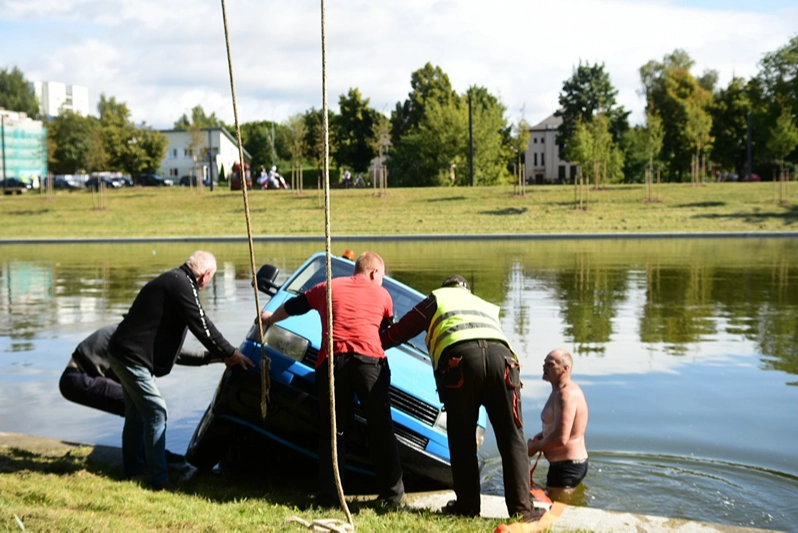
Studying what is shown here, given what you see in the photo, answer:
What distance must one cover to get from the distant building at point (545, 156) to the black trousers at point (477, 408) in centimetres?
10992

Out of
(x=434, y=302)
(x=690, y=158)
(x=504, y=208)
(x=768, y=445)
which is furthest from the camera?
(x=690, y=158)

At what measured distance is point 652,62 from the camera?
9494 cm

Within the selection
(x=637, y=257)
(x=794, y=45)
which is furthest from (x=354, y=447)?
(x=794, y=45)

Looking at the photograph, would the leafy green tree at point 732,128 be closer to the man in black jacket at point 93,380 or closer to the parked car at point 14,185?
the parked car at point 14,185

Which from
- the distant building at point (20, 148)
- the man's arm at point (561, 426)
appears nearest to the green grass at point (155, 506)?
the man's arm at point (561, 426)

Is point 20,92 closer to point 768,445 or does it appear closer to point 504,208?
point 504,208

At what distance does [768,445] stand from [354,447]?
354cm

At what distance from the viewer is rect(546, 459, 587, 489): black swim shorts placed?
6.24 meters

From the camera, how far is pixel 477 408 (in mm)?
5457

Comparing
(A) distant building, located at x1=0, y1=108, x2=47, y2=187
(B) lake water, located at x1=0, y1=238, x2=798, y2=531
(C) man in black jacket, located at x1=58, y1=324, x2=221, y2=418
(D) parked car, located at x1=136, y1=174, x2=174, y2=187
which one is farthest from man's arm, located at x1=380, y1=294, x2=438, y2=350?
(A) distant building, located at x1=0, y1=108, x2=47, y2=187

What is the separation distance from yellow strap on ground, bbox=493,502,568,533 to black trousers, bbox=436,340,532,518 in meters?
0.11

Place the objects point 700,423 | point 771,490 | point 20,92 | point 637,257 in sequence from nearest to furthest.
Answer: point 771,490, point 700,423, point 637,257, point 20,92

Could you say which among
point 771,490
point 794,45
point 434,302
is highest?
point 794,45

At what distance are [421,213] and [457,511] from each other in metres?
39.3
